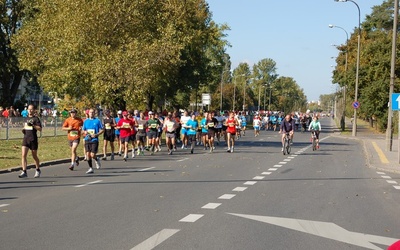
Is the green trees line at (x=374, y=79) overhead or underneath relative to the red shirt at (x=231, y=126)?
overhead

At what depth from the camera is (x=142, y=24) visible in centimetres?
3528

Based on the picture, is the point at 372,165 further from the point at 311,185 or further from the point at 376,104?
the point at 376,104

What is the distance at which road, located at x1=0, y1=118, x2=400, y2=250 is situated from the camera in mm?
8523

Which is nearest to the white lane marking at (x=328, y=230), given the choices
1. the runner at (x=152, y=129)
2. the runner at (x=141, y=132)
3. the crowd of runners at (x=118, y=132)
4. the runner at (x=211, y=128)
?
the crowd of runners at (x=118, y=132)

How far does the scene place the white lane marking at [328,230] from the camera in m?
8.68

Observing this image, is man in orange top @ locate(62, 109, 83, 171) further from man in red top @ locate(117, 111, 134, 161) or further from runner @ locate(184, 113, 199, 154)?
runner @ locate(184, 113, 199, 154)

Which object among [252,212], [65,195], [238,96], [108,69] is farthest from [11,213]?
[238,96]

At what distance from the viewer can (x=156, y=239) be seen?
27.8 ft

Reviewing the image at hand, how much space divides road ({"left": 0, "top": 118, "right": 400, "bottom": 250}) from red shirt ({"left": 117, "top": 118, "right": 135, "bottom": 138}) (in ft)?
15.8

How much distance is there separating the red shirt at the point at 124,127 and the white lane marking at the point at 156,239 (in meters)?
16.1

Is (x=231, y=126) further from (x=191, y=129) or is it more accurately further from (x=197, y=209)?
(x=197, y=209)

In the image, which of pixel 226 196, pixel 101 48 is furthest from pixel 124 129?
pixel 226 196

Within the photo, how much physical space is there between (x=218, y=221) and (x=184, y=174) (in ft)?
28.1

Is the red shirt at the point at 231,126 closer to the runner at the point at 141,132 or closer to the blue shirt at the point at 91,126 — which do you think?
the runner at the point at 141,132
